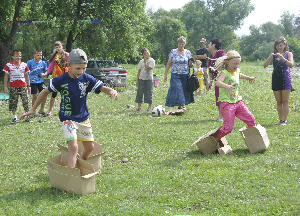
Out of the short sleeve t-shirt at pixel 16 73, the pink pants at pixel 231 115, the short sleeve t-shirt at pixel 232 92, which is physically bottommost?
the pink pants at pixel 231 115

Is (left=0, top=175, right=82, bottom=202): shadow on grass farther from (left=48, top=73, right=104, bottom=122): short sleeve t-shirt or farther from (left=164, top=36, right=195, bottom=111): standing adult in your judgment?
(left=164, top=36, right=195, bottom=111): standing adult

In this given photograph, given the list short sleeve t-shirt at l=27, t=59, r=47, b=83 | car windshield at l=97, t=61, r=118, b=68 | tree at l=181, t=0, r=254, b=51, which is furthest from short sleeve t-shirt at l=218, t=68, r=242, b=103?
tree at l=181, t=0, r=254, b=51

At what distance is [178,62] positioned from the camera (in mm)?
10555

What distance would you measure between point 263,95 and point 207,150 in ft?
32.2

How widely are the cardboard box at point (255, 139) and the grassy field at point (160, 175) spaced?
0.44ft

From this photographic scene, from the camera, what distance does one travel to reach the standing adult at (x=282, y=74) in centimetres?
859

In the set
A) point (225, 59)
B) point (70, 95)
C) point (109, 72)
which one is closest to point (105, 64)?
point (109, 72)

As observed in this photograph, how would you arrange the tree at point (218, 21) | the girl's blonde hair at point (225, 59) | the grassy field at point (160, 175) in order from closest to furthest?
the grassy field at point (160, 175) → the girl's blonde hair at point (225, 59) → the tree at point (218, 21)

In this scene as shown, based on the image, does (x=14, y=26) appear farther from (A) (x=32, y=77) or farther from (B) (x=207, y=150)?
(B) (x=207, y=150)

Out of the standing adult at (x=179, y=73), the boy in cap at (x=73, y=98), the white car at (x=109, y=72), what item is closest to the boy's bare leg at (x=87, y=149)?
the boy in cap at (x=73, y=98)

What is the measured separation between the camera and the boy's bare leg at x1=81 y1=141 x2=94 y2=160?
17.3 ft

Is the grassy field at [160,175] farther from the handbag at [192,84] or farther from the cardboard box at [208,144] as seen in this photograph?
the handbag at [192,84]

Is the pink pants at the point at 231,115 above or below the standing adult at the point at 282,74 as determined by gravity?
below

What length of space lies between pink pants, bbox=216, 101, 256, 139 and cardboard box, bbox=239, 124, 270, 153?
0.22 meters
